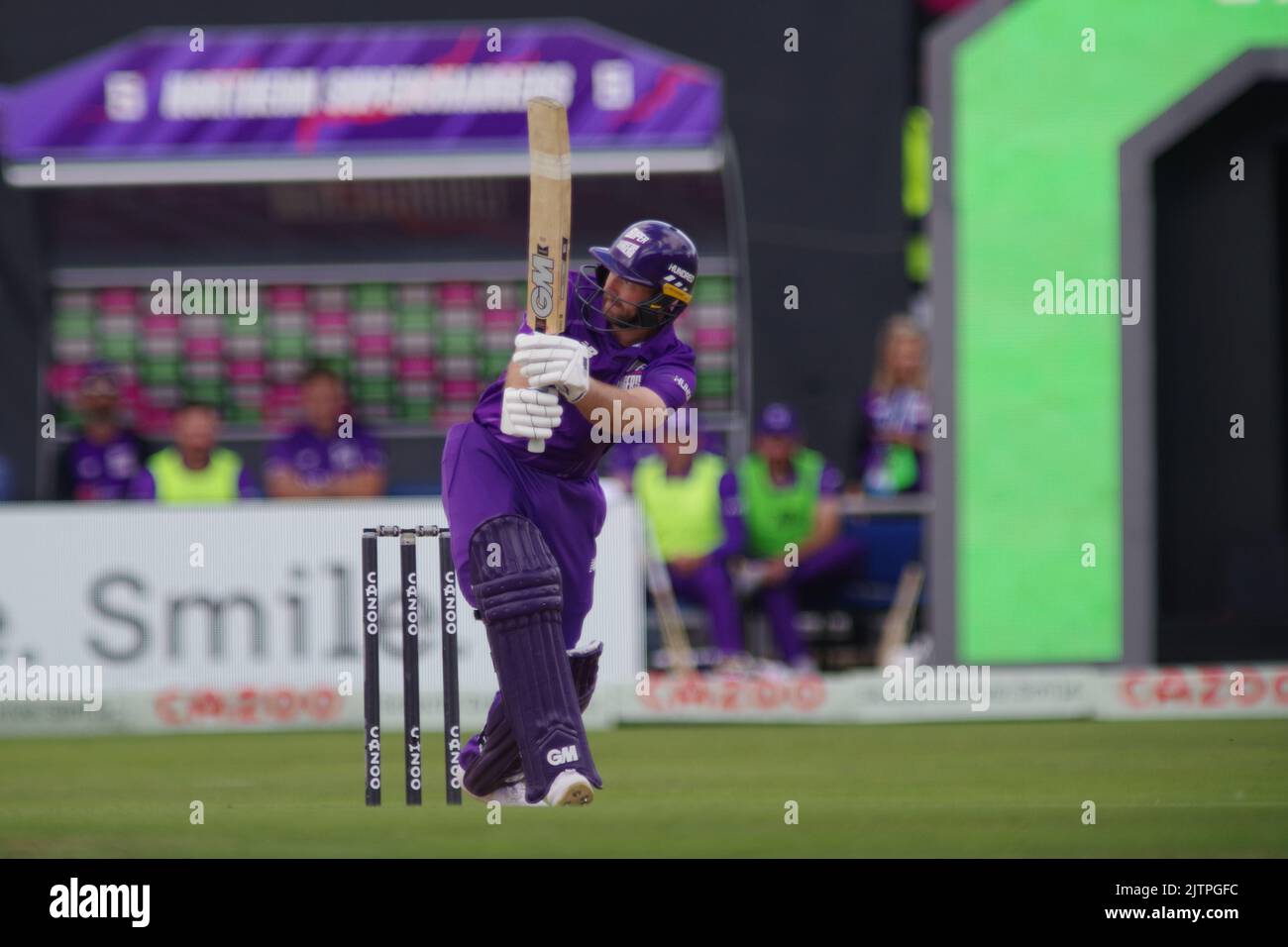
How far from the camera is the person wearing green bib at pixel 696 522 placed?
10.9m

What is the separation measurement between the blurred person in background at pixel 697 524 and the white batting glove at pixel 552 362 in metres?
5.24

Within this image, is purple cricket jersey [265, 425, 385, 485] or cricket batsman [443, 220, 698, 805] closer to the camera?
cricket batsman [443, 220, 698, 805]

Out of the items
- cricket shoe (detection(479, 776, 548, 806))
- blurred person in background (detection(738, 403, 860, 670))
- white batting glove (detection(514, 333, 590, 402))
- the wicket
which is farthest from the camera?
blurred person in background (detection(738, 403, 860, 670))

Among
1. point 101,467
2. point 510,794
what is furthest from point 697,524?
point 510,794

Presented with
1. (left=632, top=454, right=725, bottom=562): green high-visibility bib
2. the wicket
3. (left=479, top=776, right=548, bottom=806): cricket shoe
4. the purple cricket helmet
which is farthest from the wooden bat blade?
(left=632, top=454, right=725, bottom=562): green high-visibility bib

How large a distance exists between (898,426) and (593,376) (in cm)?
567

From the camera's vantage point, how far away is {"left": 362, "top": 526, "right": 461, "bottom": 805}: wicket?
6039mm

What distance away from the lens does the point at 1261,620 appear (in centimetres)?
1100

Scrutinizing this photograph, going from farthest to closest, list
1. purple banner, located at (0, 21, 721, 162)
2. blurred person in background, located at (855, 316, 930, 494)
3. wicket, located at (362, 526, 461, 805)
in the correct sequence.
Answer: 1. purple banner, located at (0, 21, 721, 162)
2. blurred person in background, located at (855, 316, 930, 494)
3. wicket, located at (362, 526, 461, 805)

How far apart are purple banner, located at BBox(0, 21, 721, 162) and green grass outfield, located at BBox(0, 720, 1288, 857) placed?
487cm

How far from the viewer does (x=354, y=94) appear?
12.9 metres

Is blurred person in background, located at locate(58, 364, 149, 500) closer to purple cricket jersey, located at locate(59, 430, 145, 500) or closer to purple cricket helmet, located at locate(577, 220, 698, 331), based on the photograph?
purple cricket jersey, located at locate(59, 430, 145, 500)

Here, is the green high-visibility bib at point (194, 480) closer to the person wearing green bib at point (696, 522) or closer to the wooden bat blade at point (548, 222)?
the person wearing green bib at point (696, 522)

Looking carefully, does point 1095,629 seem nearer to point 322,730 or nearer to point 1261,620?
point 1261,620
